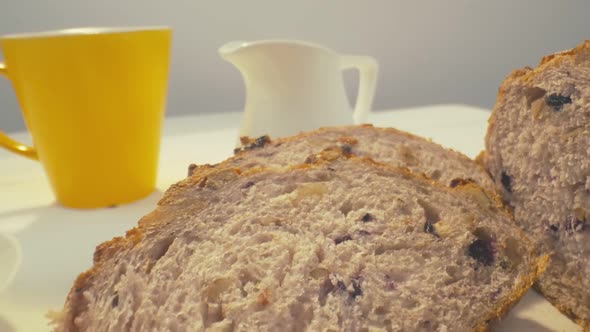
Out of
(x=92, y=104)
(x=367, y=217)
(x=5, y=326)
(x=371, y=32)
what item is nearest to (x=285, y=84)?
(x=92, y=104)

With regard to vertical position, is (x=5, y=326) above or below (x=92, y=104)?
below

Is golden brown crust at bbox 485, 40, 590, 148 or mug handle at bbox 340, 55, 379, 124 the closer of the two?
golden brown crust at bbox 485, 40, 590, 148

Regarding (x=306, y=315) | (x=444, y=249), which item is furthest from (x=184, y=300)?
(x=444, y=249)

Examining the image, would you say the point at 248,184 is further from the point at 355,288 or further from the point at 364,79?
the point at 364,79

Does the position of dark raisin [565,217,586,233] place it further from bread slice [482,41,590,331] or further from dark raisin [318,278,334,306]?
dark raisin [318,278,334,306]

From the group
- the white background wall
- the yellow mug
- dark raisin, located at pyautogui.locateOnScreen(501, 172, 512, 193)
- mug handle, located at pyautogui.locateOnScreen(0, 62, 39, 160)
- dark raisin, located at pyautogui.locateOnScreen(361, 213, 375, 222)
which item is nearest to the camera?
dark raisin, located at pyautogui.locateOnScreen(361, 213, 375, 222)

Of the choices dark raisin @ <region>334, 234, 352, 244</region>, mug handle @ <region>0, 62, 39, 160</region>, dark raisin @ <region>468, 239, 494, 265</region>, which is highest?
dark raisin @ <region>334, 234, 352, 244</region>

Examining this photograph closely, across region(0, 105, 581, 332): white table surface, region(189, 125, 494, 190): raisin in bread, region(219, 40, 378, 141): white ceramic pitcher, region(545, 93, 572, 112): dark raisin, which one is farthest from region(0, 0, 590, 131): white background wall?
region(545, 93, 572, 112): dark raisin
